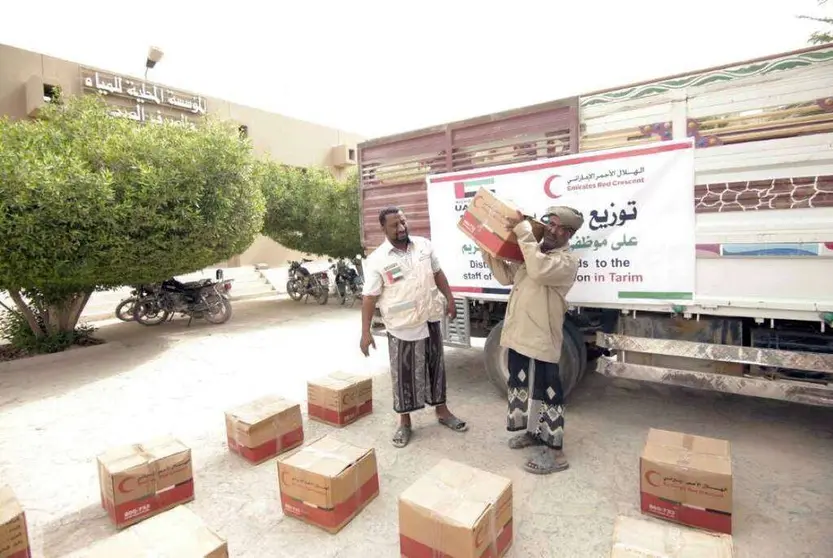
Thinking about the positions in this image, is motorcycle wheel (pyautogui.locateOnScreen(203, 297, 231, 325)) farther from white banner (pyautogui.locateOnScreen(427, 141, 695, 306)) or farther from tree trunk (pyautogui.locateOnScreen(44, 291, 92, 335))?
white banner (pyautogui.locateOnScreen(427, 141, 695, 306))

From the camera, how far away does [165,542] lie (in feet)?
6.30

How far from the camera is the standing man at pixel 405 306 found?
10.7 ft

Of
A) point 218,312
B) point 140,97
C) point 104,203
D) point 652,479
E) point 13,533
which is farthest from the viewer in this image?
point 140,97

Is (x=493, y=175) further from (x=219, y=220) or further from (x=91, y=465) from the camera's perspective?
(x=219, y=220)

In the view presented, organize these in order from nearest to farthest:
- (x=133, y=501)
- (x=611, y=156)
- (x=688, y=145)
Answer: (x=133, y=501)
(x=688, y=145)
(x=611, y=156)

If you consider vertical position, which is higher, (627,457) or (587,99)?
(587,99)

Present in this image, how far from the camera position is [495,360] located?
4.10 metres

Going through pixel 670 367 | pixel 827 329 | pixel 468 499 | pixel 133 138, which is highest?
pixel 133 138

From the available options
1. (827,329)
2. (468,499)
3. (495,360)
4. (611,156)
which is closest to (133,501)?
(468,499)

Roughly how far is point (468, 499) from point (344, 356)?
170 inches

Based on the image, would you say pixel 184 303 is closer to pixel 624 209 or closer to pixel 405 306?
pixel 405 306

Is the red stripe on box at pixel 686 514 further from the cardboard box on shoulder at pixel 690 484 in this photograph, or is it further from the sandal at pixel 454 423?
the sandal at pixel 454 423

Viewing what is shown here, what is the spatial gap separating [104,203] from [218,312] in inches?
149

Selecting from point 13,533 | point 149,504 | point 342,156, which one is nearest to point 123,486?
point 149,504
